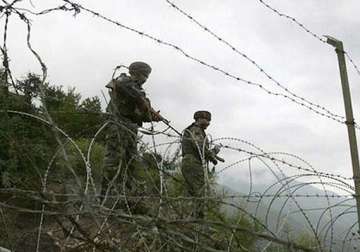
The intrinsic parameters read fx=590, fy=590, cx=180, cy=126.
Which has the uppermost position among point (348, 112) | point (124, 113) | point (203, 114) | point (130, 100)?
point (203, 114)

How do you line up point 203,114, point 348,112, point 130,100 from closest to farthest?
point 348,112 → point 130,100 → point 203,114

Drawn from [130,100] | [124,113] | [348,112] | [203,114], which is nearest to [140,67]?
[130,100]

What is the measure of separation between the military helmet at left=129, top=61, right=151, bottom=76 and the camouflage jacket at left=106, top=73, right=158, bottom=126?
0.33 feet

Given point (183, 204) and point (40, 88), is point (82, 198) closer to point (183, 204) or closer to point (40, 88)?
point (40, 88)

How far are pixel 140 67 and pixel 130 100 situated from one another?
332mm

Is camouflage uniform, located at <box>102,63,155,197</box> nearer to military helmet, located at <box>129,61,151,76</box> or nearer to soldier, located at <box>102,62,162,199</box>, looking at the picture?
soldier, located at <box>102,62,162,199</box>

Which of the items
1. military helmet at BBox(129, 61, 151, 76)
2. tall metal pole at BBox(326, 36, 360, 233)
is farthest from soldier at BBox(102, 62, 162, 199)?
tall metal pole at BBox(326, 36, 360, 233)

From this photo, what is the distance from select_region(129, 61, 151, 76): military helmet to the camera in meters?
5.37

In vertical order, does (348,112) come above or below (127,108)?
below

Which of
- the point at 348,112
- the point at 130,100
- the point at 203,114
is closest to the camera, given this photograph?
the point at 348,112

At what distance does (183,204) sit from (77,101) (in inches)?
527

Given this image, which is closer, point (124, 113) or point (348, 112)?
point (348, 112)

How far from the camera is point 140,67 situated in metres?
5.39

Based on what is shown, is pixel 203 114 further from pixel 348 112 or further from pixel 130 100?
pixel 348 112
